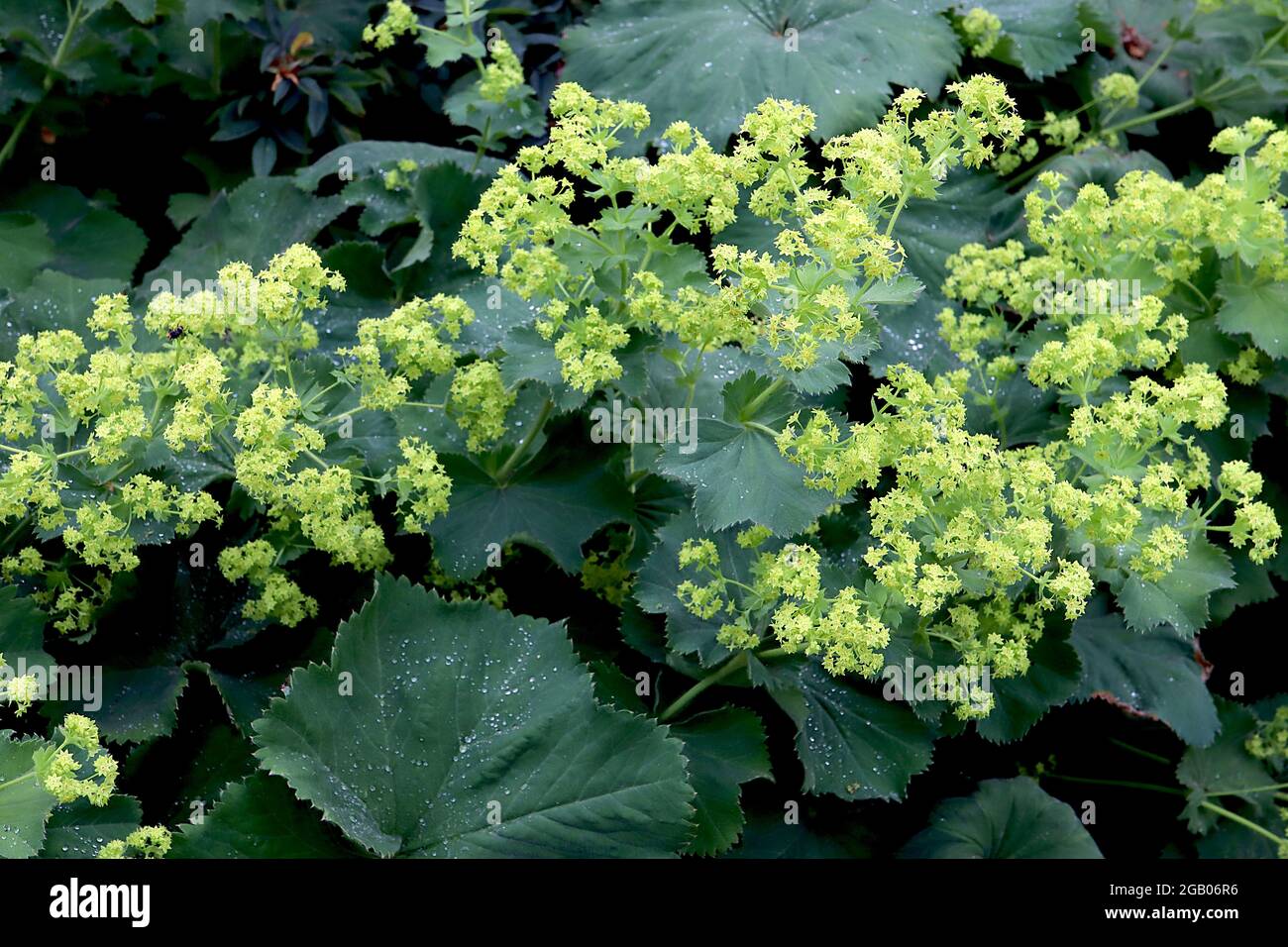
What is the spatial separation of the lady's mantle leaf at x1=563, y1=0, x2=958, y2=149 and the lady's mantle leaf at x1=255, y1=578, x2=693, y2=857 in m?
1.55

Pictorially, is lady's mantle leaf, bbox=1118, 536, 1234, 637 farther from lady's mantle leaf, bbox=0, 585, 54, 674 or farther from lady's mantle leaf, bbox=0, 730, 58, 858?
lady's mantle leaf, bbox=0, 585, 54, 674

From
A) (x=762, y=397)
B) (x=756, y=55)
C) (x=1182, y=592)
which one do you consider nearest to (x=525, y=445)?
(x=762, y=397)

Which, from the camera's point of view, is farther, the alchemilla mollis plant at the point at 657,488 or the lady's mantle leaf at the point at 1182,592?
the lady's mantle leaf at the point at 1182,592

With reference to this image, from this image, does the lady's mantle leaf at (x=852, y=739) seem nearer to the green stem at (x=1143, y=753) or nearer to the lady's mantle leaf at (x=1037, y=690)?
the lady's mantle leaf at (x=1037, y=690)

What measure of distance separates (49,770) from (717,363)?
1.53 m

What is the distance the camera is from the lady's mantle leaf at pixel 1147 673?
288 centimetres

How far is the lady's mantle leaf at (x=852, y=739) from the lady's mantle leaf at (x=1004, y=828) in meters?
0.31

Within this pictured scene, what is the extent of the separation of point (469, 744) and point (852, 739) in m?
0.76

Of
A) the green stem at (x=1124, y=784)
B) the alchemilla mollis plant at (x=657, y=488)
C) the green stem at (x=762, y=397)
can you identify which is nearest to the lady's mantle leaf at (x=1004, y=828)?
Result: the alchemilla mollis plant at (x=657, y=488)

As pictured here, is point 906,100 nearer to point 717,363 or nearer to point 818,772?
point 717,363

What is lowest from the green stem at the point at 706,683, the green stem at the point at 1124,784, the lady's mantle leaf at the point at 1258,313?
the green stem at the point at 1124,784

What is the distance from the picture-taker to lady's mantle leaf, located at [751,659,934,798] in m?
2.37

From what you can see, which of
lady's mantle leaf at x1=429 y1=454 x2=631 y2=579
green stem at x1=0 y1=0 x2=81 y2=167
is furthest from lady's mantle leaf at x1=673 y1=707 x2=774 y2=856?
green stem at x1=0 y1=0 x2=81 y2=167
